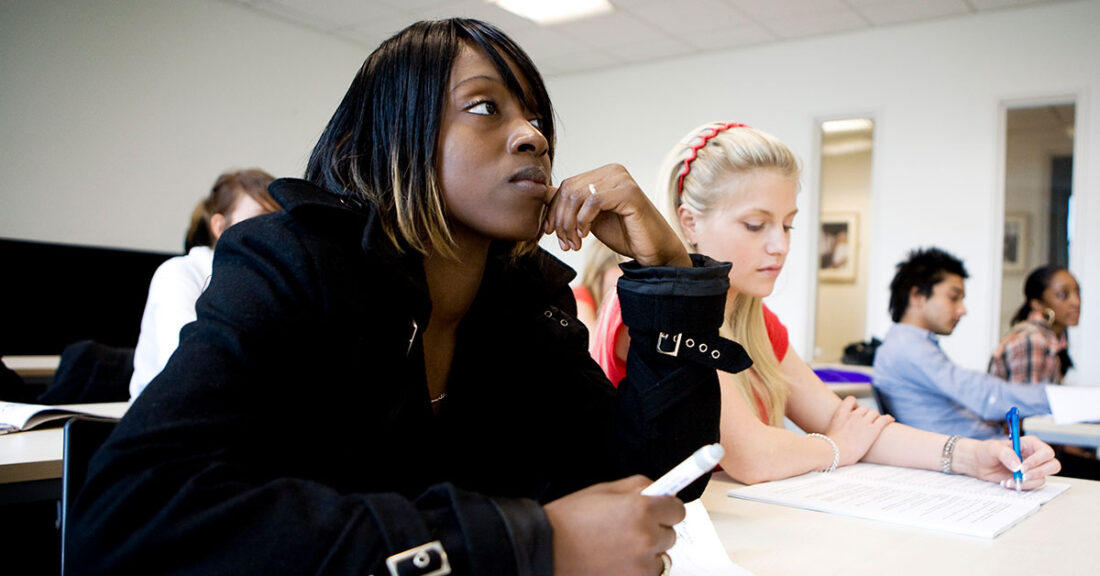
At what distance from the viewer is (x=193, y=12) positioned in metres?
5.37

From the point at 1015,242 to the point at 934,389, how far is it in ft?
9.90

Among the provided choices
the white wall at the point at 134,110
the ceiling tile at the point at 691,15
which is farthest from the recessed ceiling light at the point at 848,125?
the white wall at the point at 134,110

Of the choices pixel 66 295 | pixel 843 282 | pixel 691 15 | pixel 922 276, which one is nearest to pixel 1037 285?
pixel 922 276

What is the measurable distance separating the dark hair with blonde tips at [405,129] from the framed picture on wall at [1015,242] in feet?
17.5

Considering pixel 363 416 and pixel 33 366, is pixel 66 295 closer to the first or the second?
pixel 33 366

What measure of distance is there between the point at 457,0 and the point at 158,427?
17.0ft

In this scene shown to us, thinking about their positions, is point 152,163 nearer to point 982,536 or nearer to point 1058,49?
point 982,536

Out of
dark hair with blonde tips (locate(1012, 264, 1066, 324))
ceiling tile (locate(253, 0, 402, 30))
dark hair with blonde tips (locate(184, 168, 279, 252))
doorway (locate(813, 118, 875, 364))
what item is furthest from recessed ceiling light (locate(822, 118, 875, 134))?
dark hair with blonde tips (locate(184, 168, 279, 252))

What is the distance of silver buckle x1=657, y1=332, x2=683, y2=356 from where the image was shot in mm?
977

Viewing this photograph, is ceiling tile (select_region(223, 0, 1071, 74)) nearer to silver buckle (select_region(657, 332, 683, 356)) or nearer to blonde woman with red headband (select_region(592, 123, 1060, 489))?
blonde woman with red headband (select_region(592, 123, 1060, 489))

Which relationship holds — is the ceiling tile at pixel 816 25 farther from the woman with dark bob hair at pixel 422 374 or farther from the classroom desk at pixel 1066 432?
the woman with dark bob hair at pixel 422 374

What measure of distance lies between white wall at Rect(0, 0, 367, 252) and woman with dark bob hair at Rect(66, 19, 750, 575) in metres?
4.05

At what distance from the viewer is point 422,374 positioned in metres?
0.93

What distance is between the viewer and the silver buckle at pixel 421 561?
0.64 meters
